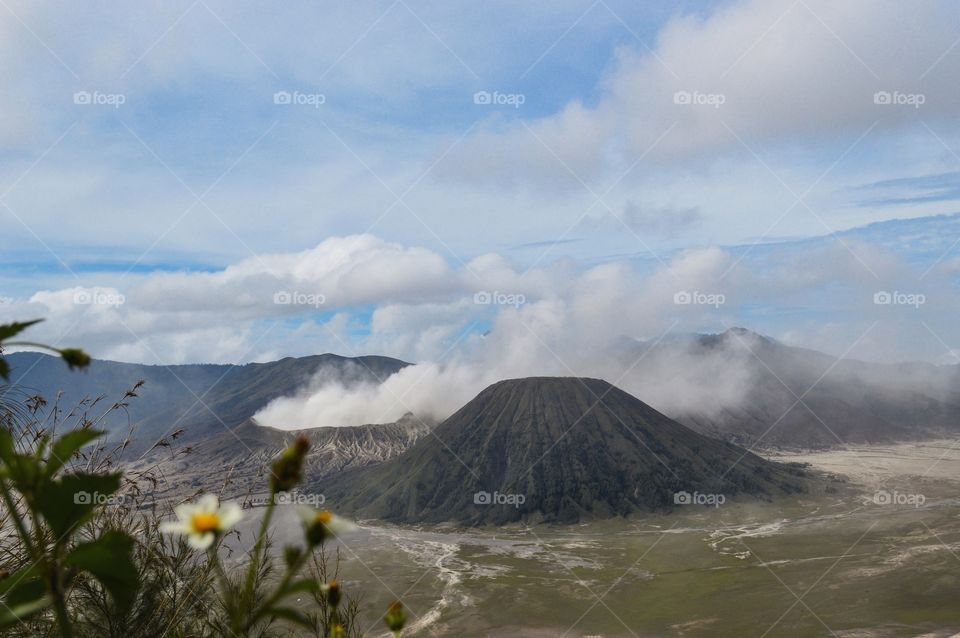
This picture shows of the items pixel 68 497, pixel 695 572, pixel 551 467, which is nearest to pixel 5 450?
pixel 68 497

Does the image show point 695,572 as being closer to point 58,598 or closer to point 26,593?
point 26,593

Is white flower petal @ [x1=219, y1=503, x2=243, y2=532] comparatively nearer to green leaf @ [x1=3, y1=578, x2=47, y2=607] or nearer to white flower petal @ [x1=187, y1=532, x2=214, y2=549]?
white flower petal @ [x1=187, y1=532, x2=214, y2=549]

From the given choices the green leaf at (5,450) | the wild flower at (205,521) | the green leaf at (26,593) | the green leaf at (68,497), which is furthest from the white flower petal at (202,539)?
the green leaf at (26,593)

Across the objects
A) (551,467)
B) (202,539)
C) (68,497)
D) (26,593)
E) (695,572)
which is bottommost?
(695,572)

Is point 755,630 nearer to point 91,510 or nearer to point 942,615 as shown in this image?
point 942,615

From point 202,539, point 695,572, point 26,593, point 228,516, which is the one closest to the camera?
point 202,539

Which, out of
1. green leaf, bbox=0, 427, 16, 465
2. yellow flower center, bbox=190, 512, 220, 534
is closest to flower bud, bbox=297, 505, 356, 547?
yellow flower center, bbox=190, 512, 220, 534
